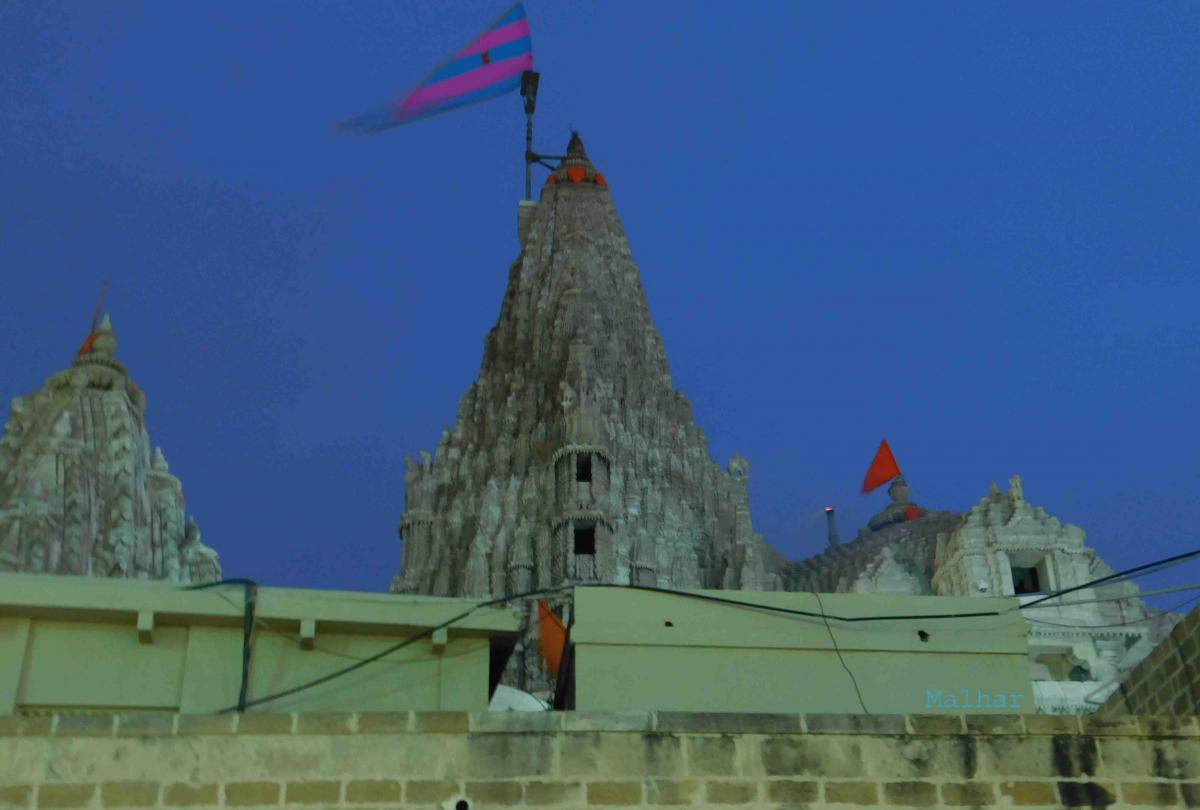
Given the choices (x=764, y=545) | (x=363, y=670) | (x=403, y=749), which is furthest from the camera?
(x=764, y=545)

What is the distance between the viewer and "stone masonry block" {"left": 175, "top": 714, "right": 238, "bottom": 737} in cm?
929

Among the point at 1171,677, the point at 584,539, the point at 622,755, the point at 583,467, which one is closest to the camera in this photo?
the point at 622,755

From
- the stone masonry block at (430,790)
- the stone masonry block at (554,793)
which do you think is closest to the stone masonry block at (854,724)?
the stone masonry block at (554,793)

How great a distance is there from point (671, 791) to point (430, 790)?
5.53 ft

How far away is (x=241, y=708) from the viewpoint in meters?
11.0

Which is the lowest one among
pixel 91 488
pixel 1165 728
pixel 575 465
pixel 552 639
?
pixel 1165 728

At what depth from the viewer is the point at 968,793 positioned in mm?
9539

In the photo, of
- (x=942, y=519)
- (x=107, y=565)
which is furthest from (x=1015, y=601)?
(x=942, y=519)

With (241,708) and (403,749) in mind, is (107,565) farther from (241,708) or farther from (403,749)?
(403,749)

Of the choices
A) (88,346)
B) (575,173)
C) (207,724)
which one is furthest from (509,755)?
(575,173)

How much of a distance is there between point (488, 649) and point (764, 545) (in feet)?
146

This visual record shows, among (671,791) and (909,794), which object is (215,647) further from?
(909,794)

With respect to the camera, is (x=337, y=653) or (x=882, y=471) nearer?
(x=337, y=653)

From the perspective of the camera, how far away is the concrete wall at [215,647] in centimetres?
1114
